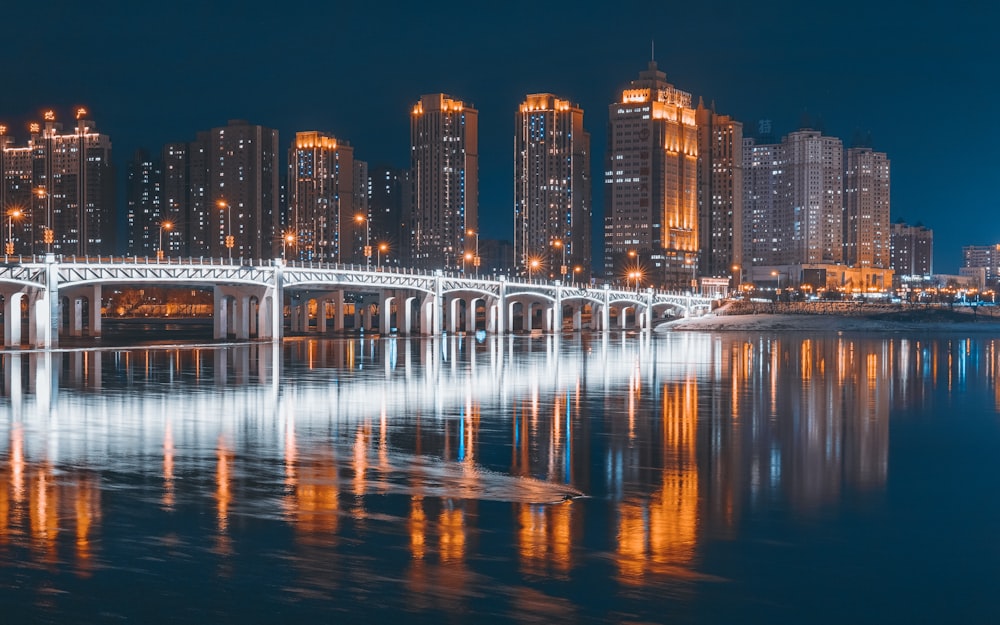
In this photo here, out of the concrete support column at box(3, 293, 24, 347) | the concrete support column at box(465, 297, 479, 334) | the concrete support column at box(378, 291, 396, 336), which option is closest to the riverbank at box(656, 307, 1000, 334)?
the concrete support column at box(465, 297, 479, 334)

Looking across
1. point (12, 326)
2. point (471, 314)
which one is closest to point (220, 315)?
point (12, 326)

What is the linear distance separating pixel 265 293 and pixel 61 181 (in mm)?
119410

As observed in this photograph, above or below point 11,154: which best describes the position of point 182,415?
below

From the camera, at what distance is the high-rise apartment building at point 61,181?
17612cm

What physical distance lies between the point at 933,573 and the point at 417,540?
239 inches

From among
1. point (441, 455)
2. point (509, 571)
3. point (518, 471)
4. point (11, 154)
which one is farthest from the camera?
point (11, 154)

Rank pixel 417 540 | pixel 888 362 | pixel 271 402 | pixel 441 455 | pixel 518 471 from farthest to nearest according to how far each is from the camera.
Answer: pixel 888 362 → pixel 271 402 → pixel 441 455 → pixel 518 471 → pixel 417 540

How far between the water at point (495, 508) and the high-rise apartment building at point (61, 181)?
155046 mm

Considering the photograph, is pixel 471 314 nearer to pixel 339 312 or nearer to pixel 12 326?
pixel 339 312

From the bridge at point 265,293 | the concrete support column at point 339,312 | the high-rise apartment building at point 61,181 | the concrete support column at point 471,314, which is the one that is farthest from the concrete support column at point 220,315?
the high-rise apartment building at point 61,181

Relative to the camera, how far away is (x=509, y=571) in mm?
12273

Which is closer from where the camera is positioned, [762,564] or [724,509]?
[762,564]

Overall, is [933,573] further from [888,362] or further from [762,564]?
[888,362]

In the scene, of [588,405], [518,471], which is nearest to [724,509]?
[518,471]
